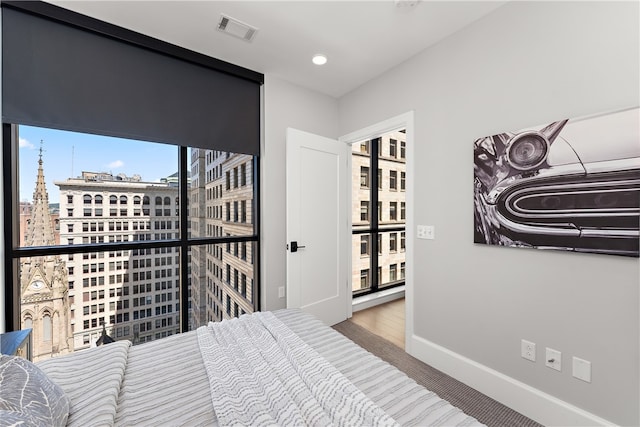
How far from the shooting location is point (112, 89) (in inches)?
83.4

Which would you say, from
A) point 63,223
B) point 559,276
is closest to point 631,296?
point 559,276

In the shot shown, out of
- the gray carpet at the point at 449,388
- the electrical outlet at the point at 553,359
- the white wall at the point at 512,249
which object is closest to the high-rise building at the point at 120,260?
the gray carpet at the point at 449,388

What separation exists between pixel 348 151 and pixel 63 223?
2765 mm

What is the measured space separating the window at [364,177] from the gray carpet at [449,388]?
2.09 m

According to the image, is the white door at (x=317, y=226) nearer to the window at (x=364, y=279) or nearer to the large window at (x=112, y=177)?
the large window at (x=112, y=177)

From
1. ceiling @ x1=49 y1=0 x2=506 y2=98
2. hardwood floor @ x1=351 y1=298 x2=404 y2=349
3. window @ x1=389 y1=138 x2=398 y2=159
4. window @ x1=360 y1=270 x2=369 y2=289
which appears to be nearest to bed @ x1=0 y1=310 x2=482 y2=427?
hardwood floor @ x1=351 y1=298 x2=404 y2=349

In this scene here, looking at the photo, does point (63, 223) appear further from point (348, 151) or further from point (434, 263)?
point (434, 263)

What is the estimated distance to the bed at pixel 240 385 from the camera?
933 mm

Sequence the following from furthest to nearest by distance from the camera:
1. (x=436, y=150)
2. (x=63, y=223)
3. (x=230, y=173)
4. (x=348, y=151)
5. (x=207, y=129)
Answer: (x=348, y=151) < (x=230, y=173) < (x=207, y=129) < (x=436, y=150) < (x=63, y=223)

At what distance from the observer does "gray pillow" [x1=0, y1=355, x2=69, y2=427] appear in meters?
0.78

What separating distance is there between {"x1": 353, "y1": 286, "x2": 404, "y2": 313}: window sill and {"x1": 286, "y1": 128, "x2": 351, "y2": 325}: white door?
1.09 ft

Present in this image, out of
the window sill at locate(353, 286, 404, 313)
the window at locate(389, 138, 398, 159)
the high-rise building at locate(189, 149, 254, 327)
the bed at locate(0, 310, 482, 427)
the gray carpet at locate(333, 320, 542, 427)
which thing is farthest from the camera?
the window at locate(389, 138, 398, 159)

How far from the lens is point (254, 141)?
2.83 metres

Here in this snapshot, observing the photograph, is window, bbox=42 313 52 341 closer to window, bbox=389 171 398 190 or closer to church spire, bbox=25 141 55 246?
church spire, bbox=25 141 55 246
